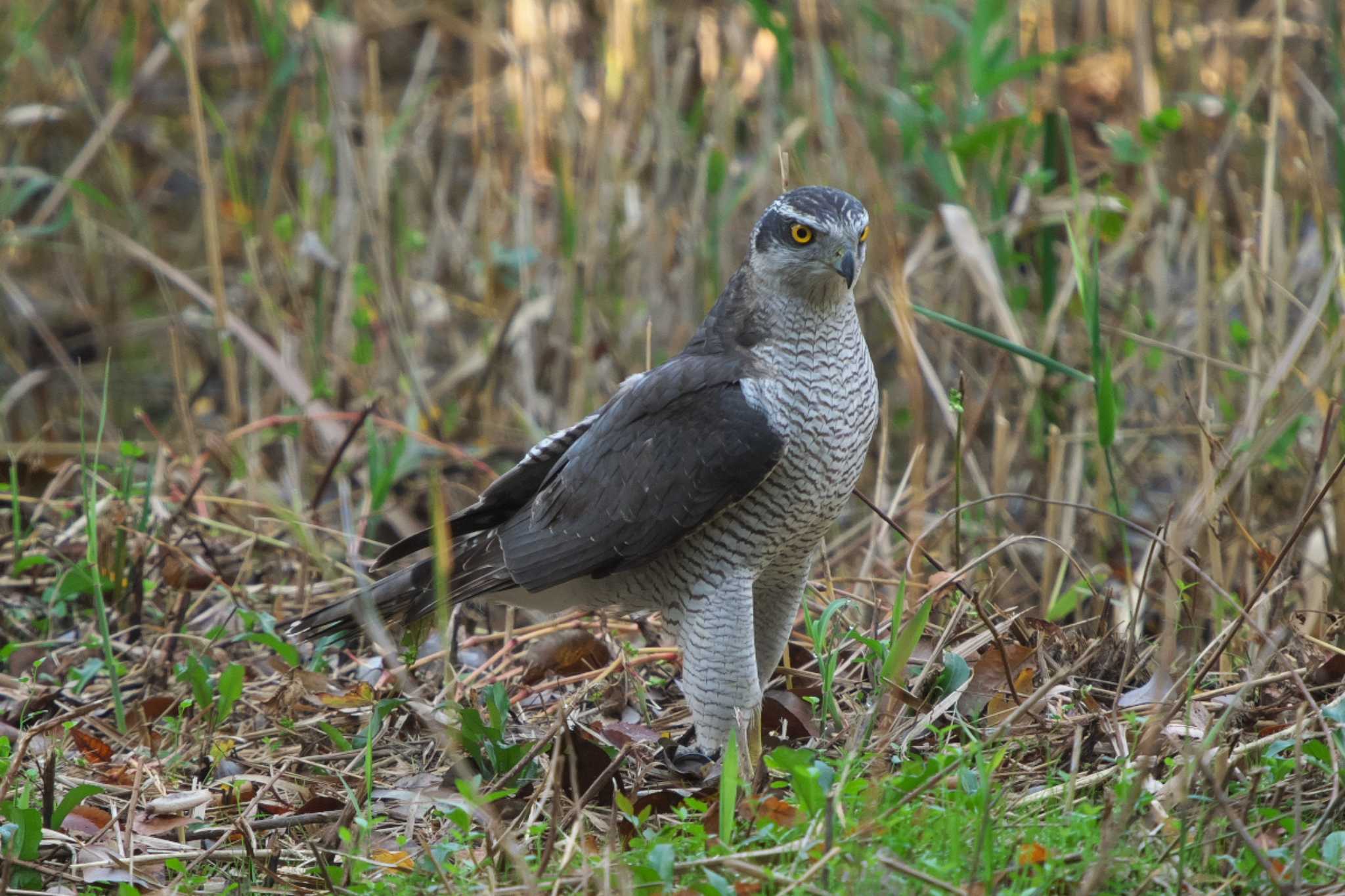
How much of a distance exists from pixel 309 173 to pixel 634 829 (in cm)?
440

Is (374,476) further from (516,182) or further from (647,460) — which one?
(516,182)

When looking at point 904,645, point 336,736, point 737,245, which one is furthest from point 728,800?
point 737,245

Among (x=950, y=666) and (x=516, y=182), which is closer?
(x=950, y=666)

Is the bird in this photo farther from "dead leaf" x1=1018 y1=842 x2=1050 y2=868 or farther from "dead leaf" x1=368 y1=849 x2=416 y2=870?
"dead leaf" x1=1018 y1=842 x2=1050 y2=868

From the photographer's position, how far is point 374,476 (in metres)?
4.97

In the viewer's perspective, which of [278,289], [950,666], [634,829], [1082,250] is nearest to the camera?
[634,829]

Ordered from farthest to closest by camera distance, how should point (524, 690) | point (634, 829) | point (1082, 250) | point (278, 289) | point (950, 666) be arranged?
point (278, 289) → point (1082, 250) → point (524, 690) → point (950, 666) → point (634, 829)

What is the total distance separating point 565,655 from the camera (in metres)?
4.24

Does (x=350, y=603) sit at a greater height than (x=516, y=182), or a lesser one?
lesser

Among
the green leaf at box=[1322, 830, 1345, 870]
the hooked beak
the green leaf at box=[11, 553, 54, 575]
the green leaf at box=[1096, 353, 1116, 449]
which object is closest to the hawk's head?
the hooked beak

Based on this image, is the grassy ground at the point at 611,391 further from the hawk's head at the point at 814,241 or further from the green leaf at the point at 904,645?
the hawk's head at the point at 814,241

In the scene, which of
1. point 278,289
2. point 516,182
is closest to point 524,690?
point 278,289

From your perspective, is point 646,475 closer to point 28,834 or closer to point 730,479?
point 730,479

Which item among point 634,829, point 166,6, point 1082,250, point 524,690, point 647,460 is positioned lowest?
point 524,690
